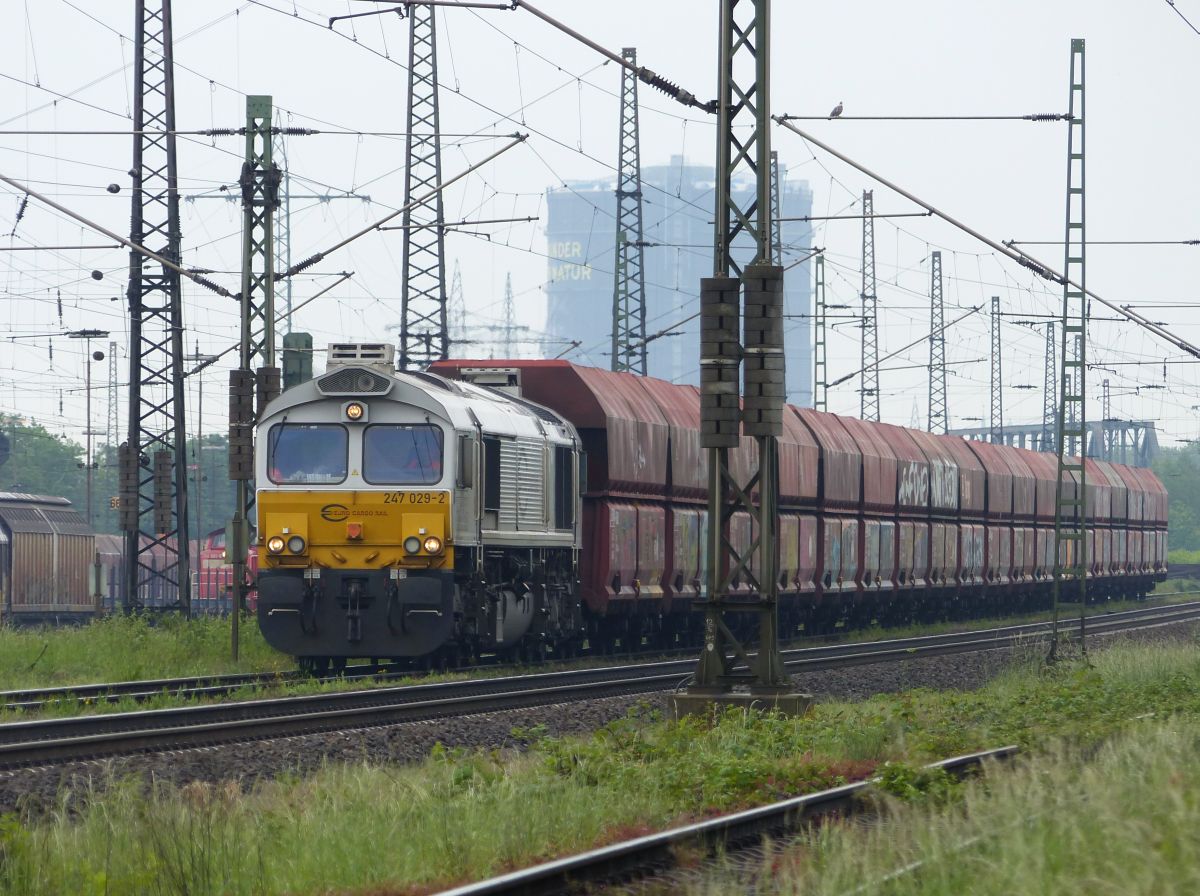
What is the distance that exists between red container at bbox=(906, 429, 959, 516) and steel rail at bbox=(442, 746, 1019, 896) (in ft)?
104

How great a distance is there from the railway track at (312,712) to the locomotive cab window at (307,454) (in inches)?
120

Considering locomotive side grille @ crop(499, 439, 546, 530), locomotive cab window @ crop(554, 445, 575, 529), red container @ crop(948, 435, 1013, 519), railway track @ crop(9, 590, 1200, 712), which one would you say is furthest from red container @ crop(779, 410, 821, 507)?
red container @ crop(948, 435, 1013, 519)

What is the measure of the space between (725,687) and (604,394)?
11.9 m

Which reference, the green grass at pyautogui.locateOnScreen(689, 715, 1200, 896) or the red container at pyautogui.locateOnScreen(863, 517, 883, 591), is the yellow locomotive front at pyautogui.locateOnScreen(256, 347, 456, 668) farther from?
the red container at pyautogui.locateOnScreen(863, 517, 883, 591)

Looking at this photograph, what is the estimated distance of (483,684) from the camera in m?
21.8

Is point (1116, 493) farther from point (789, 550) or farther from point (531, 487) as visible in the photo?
point (531, 487)

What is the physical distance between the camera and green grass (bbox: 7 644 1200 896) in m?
8.84

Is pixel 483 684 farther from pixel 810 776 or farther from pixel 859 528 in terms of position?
pixel 859 528

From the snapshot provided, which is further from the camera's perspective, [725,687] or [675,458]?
[675,458]

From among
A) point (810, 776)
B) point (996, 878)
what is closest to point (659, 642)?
point (810, 776)

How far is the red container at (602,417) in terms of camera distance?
91.2 feet

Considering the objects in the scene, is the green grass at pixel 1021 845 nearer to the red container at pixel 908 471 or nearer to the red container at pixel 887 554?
the red container at pixel 887 554

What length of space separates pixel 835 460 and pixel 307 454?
1624 cm

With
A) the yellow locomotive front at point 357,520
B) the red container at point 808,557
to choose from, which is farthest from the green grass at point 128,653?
the red container at point 808,557
